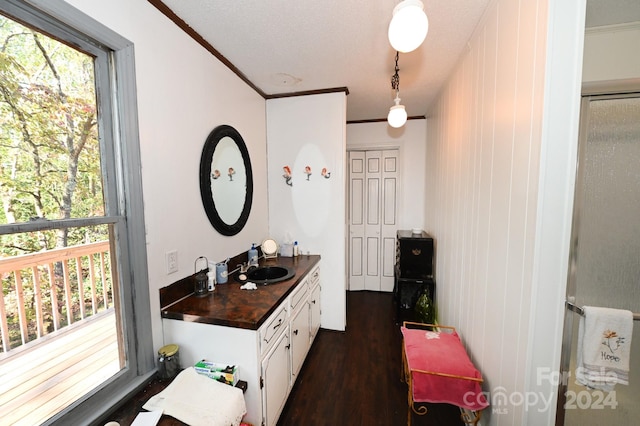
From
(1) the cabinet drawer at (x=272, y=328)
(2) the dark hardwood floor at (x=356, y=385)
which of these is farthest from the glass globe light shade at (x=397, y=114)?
(2) the dark hardwood floor at (x=356, y=385)

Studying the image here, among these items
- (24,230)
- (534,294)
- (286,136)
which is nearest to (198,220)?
(24,230)

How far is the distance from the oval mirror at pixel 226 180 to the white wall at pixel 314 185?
485 millimetres

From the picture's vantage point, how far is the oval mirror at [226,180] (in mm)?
1772

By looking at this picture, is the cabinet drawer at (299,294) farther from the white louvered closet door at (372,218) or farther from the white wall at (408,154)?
the white wall at (408,154)

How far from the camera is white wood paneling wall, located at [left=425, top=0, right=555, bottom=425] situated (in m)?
1.02

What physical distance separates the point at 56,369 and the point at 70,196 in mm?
716

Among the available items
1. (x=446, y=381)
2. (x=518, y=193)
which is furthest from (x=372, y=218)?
(x=518, y=193)

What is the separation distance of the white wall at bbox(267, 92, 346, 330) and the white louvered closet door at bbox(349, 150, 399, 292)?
1.20 metres

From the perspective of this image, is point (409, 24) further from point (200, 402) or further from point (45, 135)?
point (200, 402)

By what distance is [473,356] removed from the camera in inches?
63.2

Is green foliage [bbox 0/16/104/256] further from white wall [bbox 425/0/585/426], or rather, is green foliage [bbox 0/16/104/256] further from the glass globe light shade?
white wall [bbox 425/0/585/426]

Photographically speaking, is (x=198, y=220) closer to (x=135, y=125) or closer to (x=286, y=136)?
(x=135, y=125)

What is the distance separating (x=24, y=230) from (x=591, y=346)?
2.22 metres

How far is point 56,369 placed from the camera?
100 cm
